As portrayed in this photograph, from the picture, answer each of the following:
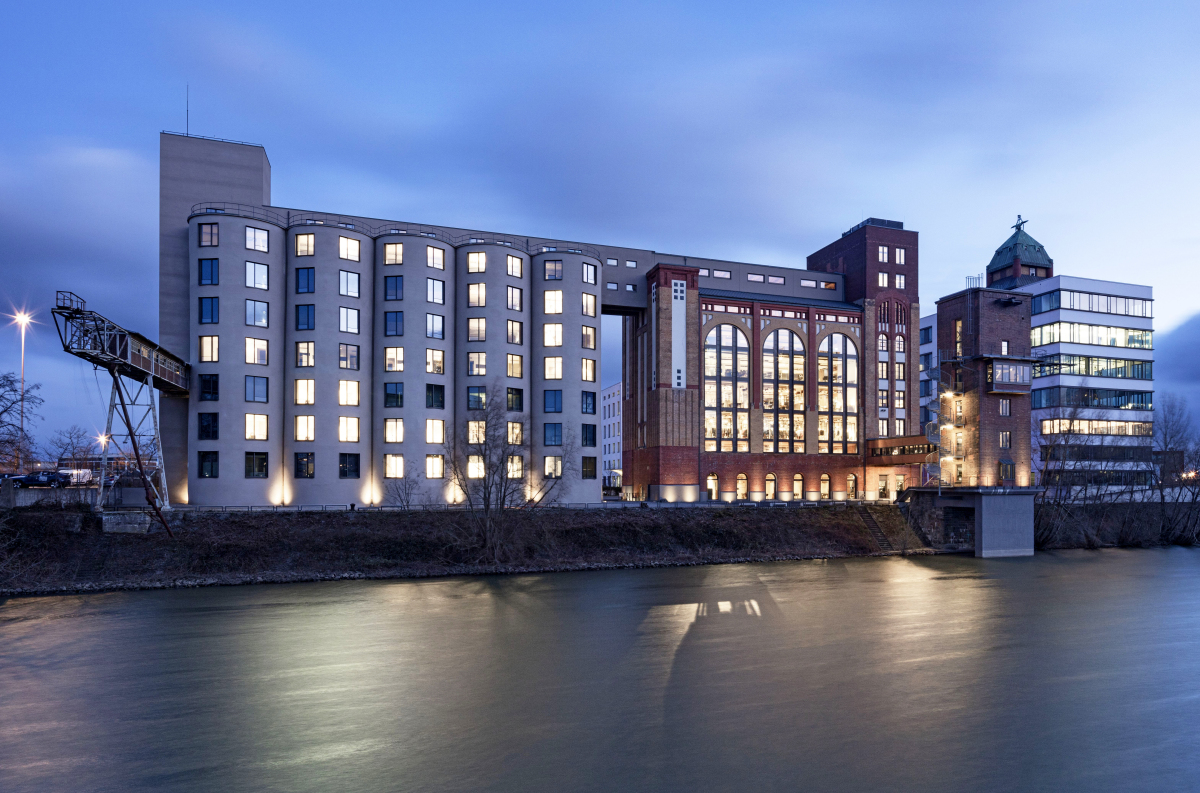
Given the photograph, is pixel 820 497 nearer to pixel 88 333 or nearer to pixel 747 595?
pixel 747 595

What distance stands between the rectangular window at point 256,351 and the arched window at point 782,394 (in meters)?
46.6

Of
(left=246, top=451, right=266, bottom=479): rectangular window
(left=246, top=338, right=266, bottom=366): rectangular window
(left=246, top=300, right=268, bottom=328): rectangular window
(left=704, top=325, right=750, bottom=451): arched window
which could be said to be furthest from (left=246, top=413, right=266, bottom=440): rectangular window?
(left=704, top=325, right=750, bottom=451): arched window

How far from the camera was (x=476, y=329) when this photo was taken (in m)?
59.4

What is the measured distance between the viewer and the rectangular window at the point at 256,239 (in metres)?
53.1

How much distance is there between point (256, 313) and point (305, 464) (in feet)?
37.9

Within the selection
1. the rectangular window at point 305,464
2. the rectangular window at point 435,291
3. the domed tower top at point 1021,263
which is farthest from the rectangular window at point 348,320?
the domed tower top at point 1021,263

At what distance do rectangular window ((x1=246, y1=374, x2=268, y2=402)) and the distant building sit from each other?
66.7 meters

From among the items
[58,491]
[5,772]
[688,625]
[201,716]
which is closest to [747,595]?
[688,625]

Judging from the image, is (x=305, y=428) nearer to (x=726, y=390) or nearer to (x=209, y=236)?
(x=209, y=236)

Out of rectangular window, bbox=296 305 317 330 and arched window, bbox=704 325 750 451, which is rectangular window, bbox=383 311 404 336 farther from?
arched window, bbox=704 325 750 451

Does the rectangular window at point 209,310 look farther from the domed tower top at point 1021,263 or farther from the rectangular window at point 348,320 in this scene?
the domed tower top at point 1021,263

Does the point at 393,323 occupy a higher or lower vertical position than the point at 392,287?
lower

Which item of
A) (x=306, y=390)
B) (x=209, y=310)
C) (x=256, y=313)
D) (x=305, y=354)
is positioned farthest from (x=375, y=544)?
(x=209, y=310)

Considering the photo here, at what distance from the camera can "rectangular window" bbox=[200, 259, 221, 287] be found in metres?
52.0
